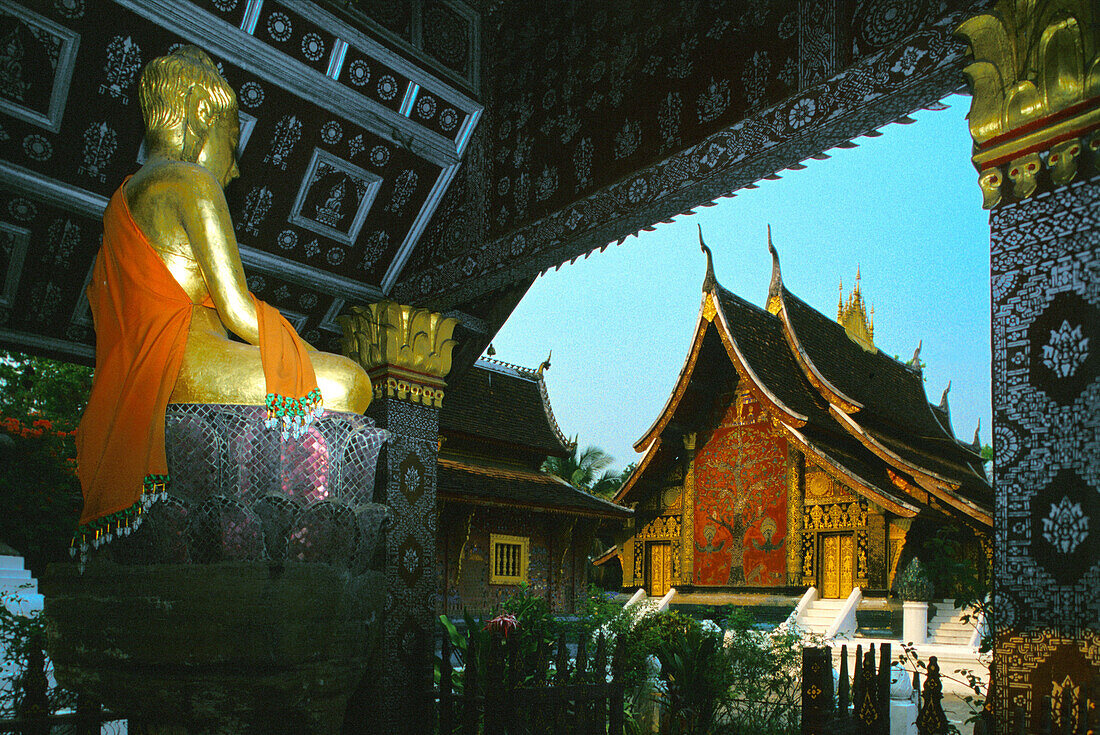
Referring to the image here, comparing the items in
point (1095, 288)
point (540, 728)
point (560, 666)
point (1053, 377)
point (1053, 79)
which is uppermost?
point (1053, 79)

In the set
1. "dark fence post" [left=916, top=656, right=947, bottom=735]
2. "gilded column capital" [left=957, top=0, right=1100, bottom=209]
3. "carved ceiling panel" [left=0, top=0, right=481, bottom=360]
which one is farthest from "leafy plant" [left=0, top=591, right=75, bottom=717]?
"gilded column capital" [left=957, top=0, right=1100, bottom=209]

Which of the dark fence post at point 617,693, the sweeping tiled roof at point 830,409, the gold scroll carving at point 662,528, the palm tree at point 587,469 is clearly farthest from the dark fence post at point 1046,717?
the palm tree at point 587,469

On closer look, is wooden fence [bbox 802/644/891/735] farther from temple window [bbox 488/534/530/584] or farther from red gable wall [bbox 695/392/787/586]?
temple window [bbox 488/534/530/584]

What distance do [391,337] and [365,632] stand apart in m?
2.38

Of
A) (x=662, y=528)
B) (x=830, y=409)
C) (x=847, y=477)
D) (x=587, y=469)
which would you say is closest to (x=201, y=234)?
(x=847, y=477)

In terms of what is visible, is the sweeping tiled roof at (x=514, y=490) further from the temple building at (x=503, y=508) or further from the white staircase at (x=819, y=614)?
the white staircase at (x=819, y=614)

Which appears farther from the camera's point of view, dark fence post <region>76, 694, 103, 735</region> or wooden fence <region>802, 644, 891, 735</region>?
dark fence post <region>76, 694, 103, 735</region>

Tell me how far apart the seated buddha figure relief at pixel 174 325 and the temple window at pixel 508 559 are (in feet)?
37.9

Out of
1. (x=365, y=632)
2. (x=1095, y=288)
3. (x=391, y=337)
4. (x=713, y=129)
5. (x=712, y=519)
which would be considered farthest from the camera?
(x=712, y=519)

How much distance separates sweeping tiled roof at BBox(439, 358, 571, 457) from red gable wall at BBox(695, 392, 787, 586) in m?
3.33

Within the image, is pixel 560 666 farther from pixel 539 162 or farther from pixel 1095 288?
pixel 539 162

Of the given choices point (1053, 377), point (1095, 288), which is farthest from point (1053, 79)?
point (1053, 377)

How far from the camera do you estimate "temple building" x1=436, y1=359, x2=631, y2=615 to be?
13.5 m

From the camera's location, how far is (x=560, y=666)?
3.20 m
